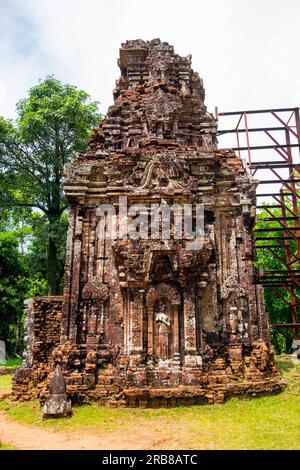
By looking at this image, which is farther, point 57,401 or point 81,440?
point 57,401

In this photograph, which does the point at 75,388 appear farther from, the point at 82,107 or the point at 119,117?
the point at 82,107

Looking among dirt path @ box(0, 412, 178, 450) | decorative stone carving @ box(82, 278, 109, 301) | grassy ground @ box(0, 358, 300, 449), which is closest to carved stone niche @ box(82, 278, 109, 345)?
decorative stone carving @ box(82, 278, 109, 301)

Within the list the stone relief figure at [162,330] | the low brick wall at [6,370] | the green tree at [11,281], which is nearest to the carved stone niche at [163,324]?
the stone relief figure at [162,330]

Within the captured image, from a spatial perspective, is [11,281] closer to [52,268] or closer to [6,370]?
[52,268]

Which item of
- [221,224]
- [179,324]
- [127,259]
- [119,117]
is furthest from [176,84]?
[179,324]

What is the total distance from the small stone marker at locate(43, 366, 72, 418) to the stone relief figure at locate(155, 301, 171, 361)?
2532mm

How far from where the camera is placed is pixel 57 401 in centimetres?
957

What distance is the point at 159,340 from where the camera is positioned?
35.7ft

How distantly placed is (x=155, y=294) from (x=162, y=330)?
971 mm

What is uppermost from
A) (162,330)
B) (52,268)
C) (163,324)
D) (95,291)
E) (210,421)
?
(52,268)

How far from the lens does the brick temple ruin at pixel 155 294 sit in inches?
413

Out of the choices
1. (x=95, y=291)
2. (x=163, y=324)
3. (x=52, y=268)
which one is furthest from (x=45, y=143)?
(x=163, y=324)

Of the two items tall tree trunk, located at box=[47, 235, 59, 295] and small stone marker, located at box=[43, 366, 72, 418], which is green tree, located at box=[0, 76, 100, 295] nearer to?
tall tree trunk, located at box=[47, 235, 59, 295]

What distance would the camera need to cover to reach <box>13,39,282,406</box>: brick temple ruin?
10.5 meters
